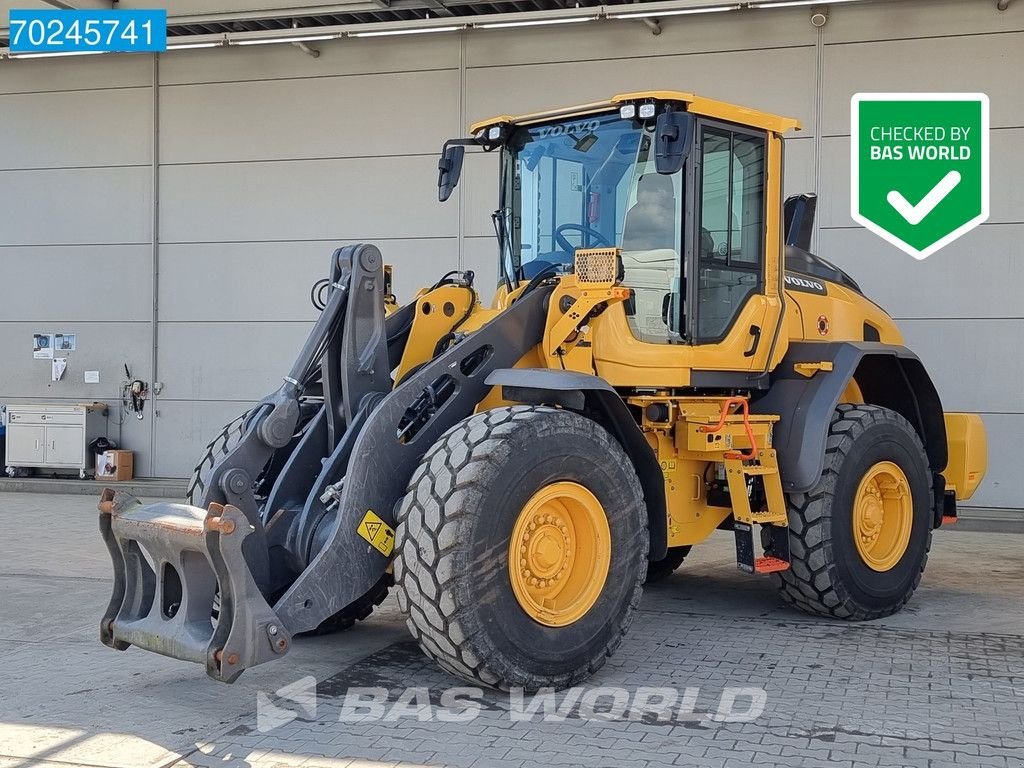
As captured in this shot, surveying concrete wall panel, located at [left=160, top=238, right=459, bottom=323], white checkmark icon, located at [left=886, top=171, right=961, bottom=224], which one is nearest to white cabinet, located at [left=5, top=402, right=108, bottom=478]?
concrete wall panel, located at [left=160, top=238, right=459, bottom=323]

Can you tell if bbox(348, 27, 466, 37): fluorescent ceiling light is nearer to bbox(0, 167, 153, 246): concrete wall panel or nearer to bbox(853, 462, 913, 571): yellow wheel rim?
bbox(0, 167, 153, 246): concrete wall panel

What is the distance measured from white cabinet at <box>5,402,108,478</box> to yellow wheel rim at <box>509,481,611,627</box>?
10607 millimetres

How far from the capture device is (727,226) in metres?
6.41

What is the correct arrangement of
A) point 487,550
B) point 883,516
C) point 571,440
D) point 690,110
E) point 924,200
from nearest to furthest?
1. point 487,550
2. point 571,440
3. point 690,110
4. point 883,516
5. point 924,200

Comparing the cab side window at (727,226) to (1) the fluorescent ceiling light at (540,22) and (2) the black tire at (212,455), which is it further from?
(1) the fluorescent ceiling light at (540,22)

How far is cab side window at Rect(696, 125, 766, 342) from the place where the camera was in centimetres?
625

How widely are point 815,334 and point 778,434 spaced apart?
2.71ft

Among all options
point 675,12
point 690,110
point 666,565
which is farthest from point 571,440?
point 675,12

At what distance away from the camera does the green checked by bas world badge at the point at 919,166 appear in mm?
11844

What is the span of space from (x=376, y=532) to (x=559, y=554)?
0.81m

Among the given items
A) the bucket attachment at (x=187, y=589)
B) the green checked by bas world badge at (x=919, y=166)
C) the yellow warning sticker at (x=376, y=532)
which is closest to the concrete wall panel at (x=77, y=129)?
the green checked by bas world badge at (x=919, y=166)

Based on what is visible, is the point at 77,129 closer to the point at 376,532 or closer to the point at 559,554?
the point at 376,532

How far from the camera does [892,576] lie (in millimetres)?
7004

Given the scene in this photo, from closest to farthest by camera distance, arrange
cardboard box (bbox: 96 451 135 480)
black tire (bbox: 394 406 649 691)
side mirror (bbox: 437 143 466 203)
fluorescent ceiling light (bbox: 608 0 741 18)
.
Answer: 1. black tire (bbox: 394 406 649 691)
2. side mirror (bbox: 437 143 466 203)
3. fluorescent ceiling light (bbox: 608 0 741 18)
4. cardboard box (bbox: 96 451 135 480)
